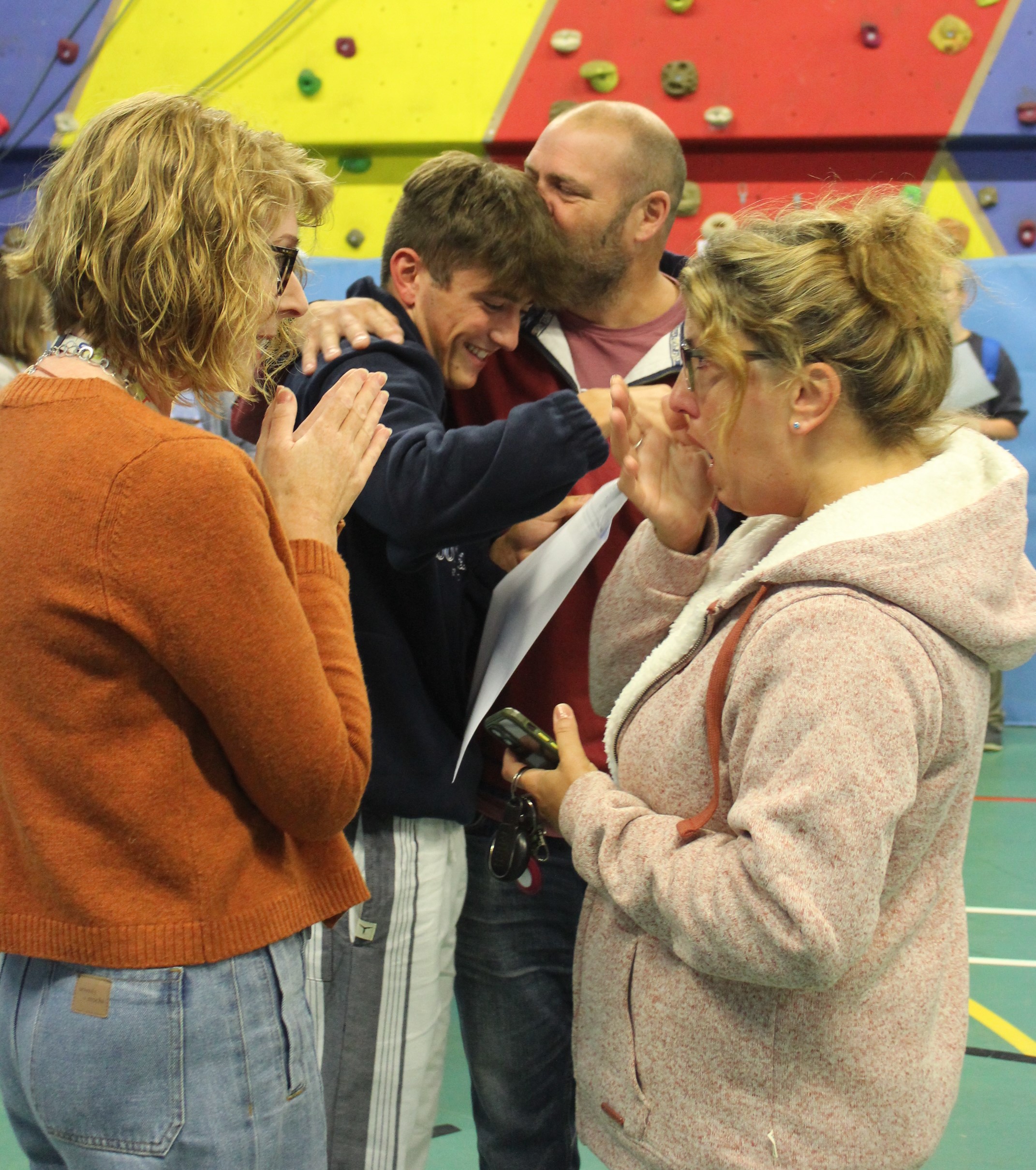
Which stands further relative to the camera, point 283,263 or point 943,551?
point 283,263

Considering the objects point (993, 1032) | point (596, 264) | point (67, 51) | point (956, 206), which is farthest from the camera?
point (67, 51)

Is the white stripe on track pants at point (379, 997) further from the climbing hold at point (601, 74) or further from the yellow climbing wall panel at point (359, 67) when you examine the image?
the climbing hold at point (601, 74)

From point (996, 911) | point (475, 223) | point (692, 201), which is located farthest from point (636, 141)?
point (692, 201)

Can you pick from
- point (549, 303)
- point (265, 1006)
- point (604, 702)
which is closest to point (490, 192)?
point (549, 303)

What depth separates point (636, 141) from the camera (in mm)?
2068

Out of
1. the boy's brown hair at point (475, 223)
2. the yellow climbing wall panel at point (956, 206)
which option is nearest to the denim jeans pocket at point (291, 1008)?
the boy's brown hair at point (475, 223)

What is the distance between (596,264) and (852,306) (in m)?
0.84

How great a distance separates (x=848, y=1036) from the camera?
3.77ft

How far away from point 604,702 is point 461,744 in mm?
221

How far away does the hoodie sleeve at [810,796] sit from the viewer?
1038 millimetres

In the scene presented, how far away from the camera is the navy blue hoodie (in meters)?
1.40

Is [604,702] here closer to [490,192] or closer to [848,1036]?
[848,1036]

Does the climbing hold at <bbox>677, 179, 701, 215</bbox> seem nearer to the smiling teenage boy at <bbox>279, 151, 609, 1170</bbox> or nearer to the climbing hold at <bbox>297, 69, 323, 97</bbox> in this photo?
the climbing hold at <bbox>297, 69, 323, 97</bbox>

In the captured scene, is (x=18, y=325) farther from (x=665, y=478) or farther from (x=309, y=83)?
(x=309, y=83)
